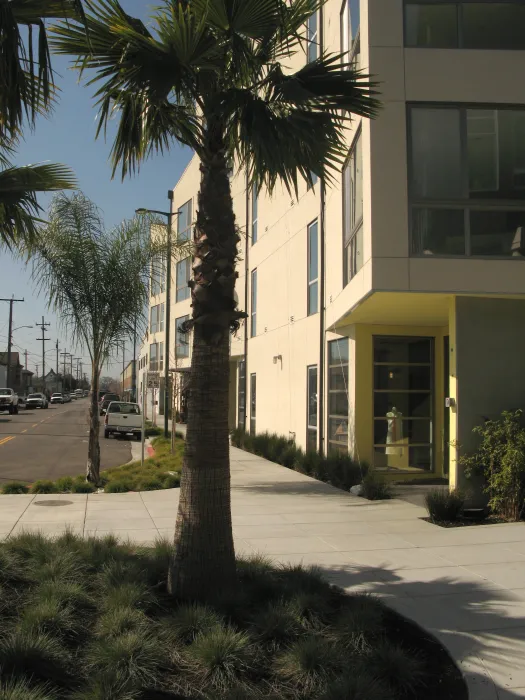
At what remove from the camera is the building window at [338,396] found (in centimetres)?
1445

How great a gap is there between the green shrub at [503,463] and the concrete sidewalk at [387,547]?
49cm

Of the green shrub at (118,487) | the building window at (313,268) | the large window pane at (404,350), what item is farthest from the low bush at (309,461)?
the green shrub at (118,487)

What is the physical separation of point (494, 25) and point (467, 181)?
261 cm

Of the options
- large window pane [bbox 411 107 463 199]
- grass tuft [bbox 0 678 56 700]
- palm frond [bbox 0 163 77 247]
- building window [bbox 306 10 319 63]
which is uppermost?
building window [bbox 306 10 319 63]

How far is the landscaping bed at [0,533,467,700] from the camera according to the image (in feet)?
13.1

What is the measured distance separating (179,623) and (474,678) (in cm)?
195

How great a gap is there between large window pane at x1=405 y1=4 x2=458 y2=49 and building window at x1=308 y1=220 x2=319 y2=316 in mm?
6930

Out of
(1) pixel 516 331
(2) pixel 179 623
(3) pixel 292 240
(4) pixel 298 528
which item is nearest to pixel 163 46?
(2) pixel 179 623

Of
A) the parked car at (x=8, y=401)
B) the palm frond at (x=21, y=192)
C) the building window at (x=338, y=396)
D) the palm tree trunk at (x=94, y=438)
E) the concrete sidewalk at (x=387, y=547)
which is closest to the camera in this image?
the concrete sidewalk at (x=387, y=547)

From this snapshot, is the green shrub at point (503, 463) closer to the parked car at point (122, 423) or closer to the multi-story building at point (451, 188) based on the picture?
the multi-story building at point (451, 188)

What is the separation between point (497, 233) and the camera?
32.8 feet

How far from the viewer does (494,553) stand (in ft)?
24.3

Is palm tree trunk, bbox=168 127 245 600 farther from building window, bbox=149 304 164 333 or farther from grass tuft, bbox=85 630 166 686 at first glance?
building window, bbox=149 304 164 333

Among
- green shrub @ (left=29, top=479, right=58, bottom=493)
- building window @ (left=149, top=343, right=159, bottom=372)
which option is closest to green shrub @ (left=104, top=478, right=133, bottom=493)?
green shrub @ (left=29, top=479, right=58, bottom=493)
